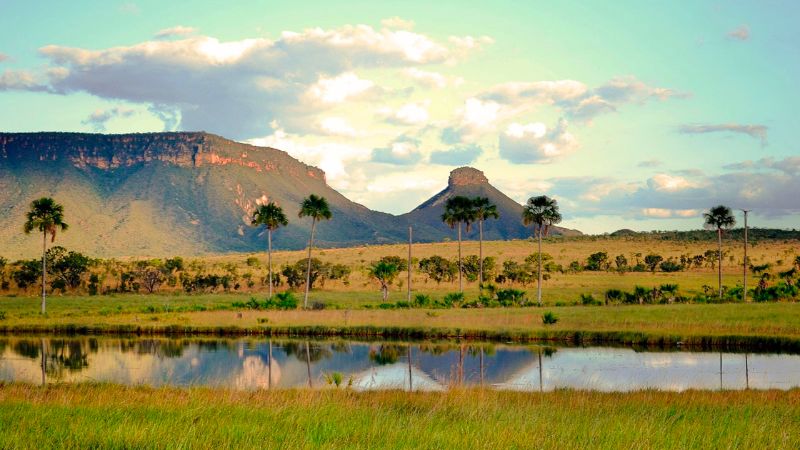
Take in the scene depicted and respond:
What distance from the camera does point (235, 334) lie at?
51.7 m

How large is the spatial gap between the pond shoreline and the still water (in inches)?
105

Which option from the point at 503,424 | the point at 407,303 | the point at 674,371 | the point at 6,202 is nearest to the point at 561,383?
the point at 674,371

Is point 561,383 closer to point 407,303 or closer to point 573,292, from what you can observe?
point 407,303

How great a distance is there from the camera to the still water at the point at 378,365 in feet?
103

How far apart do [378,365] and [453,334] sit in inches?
470

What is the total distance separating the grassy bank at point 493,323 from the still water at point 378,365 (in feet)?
11.3

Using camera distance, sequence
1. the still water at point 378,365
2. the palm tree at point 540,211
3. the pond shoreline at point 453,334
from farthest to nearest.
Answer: the palm tree at point 540,211 → the pond shoreline at point 453,334 → the still water at point 378,365

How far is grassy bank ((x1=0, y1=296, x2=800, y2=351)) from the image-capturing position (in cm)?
4512

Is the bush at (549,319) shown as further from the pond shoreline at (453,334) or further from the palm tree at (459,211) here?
the palm tree at (459,211)

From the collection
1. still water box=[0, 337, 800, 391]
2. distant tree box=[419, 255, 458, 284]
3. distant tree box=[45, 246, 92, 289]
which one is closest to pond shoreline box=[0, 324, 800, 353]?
still water box=[0, 337, 800, 391]

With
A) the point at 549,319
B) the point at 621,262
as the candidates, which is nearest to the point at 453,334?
the point at 549,319

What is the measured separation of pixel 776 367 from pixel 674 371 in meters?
5.02

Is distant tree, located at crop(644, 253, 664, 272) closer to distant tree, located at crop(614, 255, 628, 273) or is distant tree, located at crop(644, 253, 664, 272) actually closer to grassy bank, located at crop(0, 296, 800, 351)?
distant tree, located at crop(614, 255, 628, 273)

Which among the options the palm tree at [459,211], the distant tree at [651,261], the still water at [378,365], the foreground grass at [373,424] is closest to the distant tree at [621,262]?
the distant tree at [651,261]
